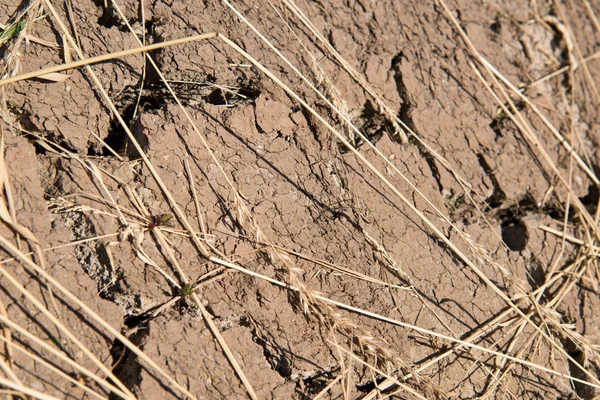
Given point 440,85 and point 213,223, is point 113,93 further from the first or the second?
point 440,85

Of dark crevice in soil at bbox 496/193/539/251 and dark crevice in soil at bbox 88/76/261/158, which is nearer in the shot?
dark crevice in soil at bbox 88/76/261/158

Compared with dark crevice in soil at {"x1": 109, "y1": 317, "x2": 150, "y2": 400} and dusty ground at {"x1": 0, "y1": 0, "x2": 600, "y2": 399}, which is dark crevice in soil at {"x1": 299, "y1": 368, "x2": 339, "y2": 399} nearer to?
dusty ground at {"x1": 0, "y1": 0, "x2": 600, "y2": 399}

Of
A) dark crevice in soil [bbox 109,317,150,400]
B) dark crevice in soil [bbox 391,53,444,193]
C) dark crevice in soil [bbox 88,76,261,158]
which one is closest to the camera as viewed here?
dark crevice in soil [bbox 109,317,150,400]

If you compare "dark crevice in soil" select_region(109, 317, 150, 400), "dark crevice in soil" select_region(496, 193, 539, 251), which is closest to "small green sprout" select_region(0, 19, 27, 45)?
"dark crevice in soil" select_region(109, 317, 150, 400)

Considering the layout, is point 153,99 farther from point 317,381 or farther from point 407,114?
point 317,381

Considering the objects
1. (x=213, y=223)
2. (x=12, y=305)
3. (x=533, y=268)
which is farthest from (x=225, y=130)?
(x=533, y=268)

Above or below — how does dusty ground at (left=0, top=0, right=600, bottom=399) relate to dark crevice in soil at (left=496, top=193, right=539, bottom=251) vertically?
above

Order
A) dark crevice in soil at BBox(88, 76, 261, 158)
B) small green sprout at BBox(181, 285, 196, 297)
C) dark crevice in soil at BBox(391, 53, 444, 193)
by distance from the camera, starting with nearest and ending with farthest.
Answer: small green sprout at BBox(181, 285, 196, 297), dark crevice in soil at BBox(88, 76, 261, 158), dark crevice in soil at BBox(391, 53, 444, 193)
